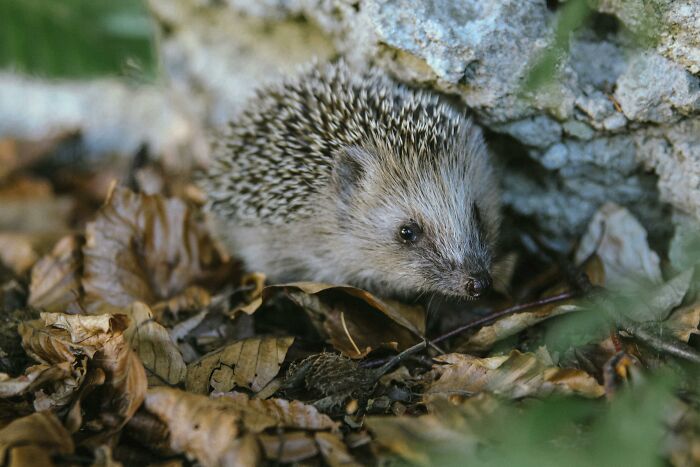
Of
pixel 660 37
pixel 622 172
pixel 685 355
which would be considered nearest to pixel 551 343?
pixel 685 355

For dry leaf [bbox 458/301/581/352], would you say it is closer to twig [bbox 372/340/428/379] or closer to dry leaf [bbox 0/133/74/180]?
twig [bbox 372/340/428/379]

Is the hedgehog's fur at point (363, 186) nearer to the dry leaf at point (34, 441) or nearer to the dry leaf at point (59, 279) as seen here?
the dry leaf at point (59, 279)

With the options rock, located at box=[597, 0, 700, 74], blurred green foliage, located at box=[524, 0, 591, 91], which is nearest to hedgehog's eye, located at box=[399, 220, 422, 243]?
blurred green foliage, located at box=[524, 0, 591, 91]

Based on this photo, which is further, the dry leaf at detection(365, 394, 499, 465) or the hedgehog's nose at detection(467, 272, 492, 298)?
the hedgehog's nose at detection(467, 272, 492, 298)

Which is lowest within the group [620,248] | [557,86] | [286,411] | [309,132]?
[286,411]

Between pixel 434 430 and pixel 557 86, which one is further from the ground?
pixel 557 86

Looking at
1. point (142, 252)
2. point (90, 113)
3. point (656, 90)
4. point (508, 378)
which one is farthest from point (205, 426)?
point (90, 113)

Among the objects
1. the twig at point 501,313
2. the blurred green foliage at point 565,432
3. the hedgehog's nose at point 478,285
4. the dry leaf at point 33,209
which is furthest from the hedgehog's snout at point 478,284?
the dry leaf at point 33,209

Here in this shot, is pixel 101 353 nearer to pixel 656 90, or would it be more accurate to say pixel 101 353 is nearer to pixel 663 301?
pixel 663 301
